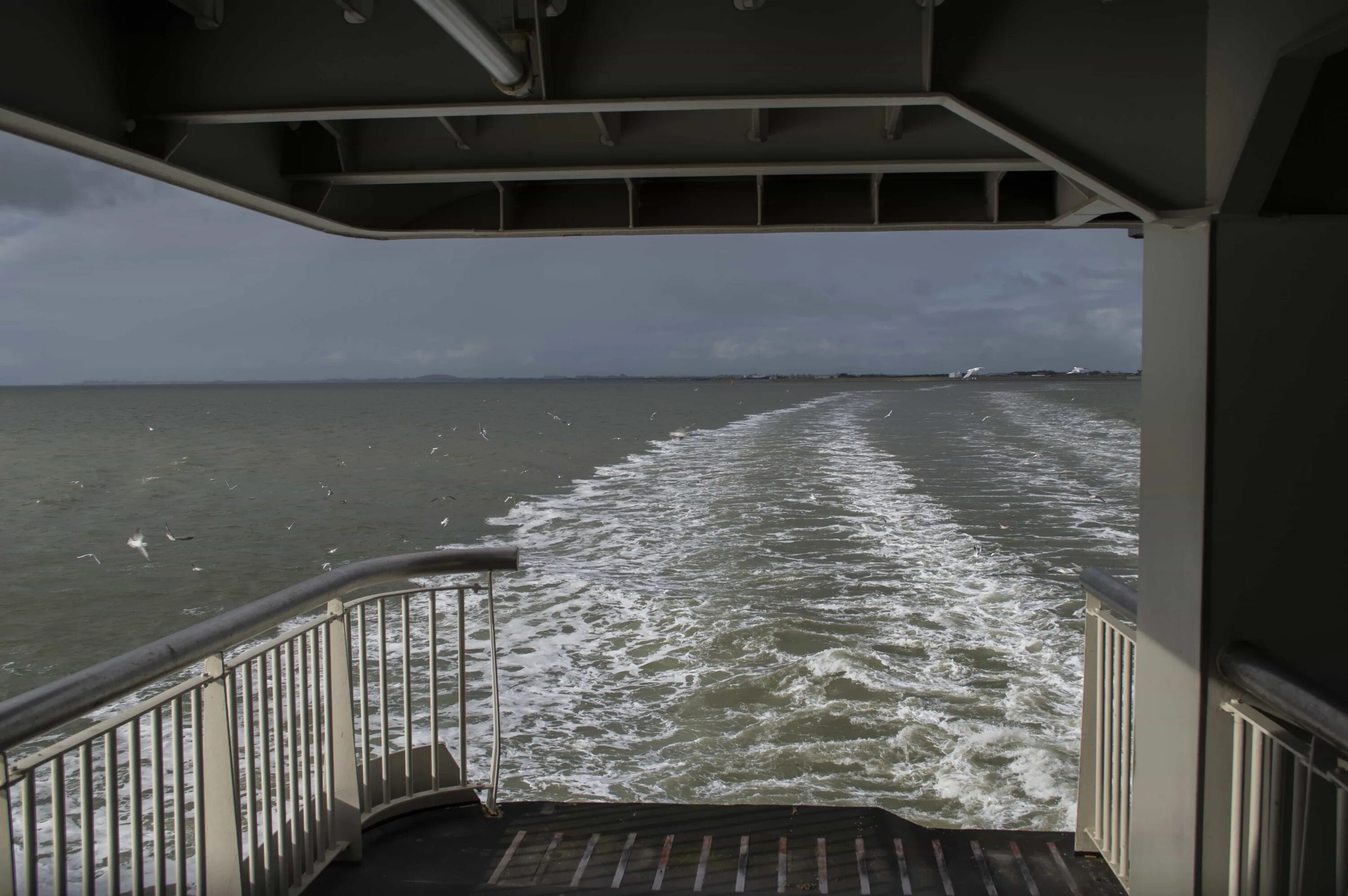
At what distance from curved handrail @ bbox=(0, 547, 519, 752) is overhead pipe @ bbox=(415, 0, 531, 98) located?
1.66 metres

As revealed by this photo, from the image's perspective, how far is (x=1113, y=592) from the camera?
3363mm

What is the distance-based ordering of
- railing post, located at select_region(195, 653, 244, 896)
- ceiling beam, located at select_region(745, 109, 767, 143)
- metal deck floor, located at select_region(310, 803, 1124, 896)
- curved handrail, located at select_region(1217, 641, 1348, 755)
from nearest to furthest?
curved handrail, located at select_region(1217, 641, 1348, 755) → railing post, located at select_region(195, 653, 244, 896) → metal deck floor, located at select_region(310, 803, 1124, 896) → ceiling beam, located at select_region(745, 109, 767, 143)

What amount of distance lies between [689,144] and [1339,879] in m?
3.69

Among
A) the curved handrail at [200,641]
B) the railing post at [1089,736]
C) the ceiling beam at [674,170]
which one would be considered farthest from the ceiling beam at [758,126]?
the railing post at [1089,736]

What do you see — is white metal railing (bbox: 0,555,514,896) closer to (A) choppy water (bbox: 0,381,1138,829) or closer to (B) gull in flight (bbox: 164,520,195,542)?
(A) choppy water (bbox: 0,381,1138,829)

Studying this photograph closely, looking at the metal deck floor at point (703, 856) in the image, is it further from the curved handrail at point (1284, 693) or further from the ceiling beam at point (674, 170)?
the ceiling beam at point (674, 170)

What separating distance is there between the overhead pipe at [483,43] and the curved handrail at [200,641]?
1.66 metres

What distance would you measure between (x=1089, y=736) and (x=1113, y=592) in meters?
0.71

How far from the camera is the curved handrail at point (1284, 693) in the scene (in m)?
2.04

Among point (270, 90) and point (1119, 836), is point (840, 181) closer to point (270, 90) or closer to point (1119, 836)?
point (270, 90)

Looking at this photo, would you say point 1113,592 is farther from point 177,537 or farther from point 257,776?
point 177,537

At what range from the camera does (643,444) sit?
1462 inches

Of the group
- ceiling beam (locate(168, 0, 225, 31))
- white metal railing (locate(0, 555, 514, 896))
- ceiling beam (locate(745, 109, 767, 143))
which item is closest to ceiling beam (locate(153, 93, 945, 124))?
ceiling beam (locate(168, 0, 225, 31))

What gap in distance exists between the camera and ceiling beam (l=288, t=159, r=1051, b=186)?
14.3 feet
